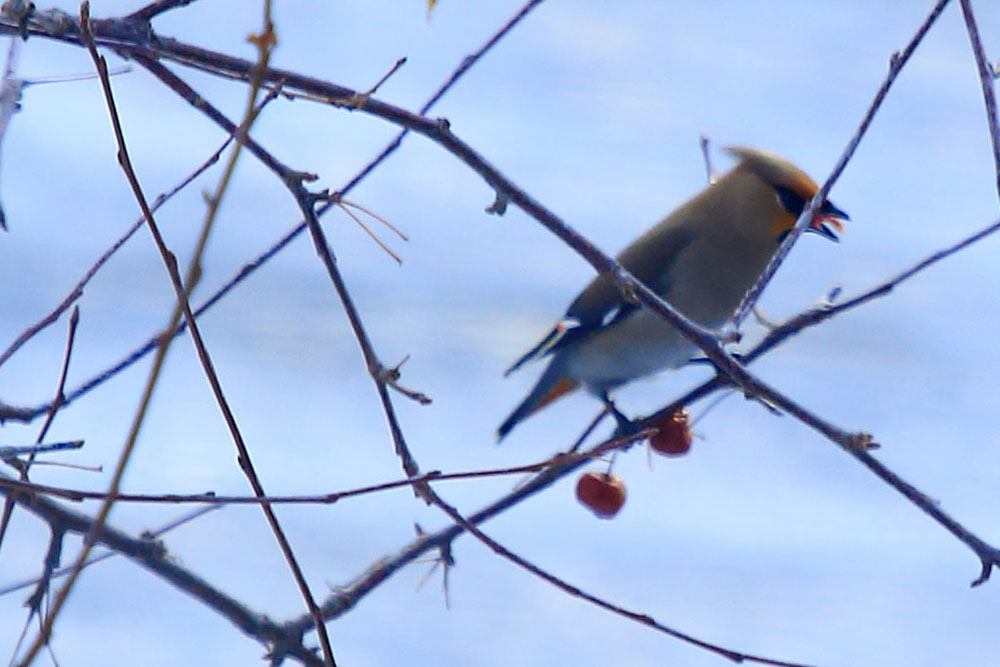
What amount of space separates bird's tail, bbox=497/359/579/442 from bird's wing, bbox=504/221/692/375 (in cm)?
5

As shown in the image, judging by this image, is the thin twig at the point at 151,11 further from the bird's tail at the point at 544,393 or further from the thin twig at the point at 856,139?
the bird's tail at the point at 544,393

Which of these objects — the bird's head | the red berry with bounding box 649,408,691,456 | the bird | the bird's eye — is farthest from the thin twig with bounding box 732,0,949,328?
the bird's eye

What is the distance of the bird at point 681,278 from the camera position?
2584 mm

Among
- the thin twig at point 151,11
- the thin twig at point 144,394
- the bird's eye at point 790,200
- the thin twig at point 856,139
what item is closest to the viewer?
the thin twig at point 144,394

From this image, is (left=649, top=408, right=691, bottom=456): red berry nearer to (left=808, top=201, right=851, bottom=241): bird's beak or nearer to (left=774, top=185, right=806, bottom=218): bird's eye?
(left=808, top=201, right=851, bottom=241): bird's beak

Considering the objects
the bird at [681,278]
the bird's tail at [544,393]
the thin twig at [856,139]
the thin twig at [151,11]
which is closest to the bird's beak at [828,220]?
the bird at [681,278]

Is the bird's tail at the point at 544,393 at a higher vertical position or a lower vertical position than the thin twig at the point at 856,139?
higher

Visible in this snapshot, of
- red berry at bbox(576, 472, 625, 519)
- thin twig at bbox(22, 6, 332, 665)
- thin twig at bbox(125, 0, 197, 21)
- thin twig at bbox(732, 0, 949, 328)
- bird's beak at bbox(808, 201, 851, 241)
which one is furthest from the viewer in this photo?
bird's beak at bbox(808, 201, 851, 241)

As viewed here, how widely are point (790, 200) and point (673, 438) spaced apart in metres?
1.25

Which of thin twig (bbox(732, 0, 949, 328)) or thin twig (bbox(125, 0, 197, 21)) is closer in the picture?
thin twig (bbox(125, 0, 197, 21))

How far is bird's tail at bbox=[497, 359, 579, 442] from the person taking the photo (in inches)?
98.0

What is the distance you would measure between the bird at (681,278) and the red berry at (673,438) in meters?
0.68

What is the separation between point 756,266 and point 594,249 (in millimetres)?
1898

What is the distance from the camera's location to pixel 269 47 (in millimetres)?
648
